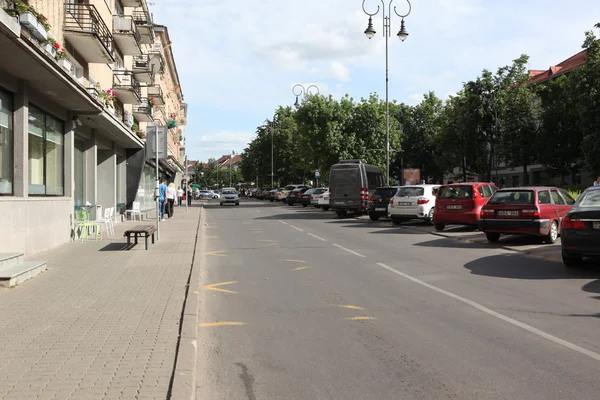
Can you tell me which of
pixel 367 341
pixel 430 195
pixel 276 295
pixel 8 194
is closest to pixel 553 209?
pixel 430 195

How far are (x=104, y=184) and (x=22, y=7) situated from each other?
532 inches

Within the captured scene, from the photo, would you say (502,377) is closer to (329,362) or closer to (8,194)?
(329,362)

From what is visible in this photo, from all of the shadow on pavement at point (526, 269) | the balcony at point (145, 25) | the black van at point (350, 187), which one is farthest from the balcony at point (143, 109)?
the shadow on pavement at point (526, 269)

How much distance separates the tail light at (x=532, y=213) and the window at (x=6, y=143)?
39.0 ft

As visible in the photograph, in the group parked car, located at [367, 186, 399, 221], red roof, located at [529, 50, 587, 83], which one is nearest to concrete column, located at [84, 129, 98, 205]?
parked car, located at [367, 186, 399, 221]

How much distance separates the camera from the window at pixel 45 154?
13.2 metres

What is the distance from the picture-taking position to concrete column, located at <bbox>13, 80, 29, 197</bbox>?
467 inches

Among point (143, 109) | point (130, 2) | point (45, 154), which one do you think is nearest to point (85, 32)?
point (45, 154)

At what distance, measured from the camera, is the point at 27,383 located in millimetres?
4141

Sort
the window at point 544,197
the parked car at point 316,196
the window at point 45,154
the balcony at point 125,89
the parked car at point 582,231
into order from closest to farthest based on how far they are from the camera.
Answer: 1. the parked car at point 582,231
2. the window at point 45,154
3. the window at point 544,197
4. the balcony at point 125,89
5. the parked car at point 316,196

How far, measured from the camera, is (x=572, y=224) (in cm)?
964

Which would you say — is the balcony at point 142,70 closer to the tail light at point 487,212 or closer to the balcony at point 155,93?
the balcony at point 155,93

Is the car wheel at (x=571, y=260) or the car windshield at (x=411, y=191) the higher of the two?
the car windshield at (x=411, y=191)

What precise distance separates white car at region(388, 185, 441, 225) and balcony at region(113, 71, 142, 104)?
573 inches
